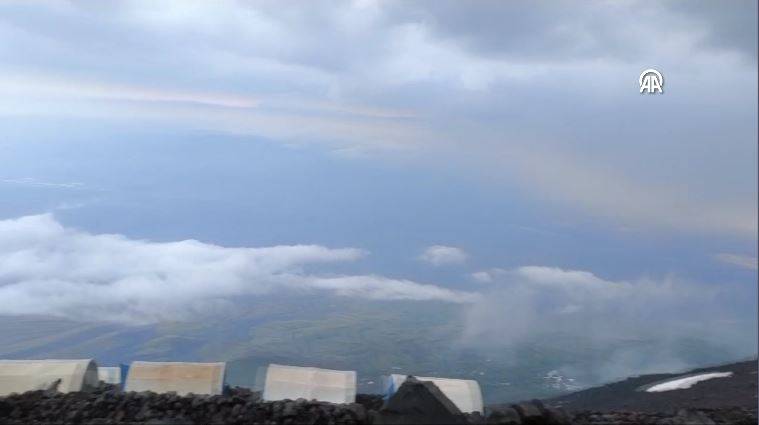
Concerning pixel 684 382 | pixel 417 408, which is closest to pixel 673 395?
pixel 684 382

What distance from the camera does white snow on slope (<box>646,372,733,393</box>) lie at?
1645 centimetres

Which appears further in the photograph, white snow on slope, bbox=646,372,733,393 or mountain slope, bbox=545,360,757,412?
white snow on slope, bbox=646,372,733,393

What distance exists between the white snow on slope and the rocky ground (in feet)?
16.0

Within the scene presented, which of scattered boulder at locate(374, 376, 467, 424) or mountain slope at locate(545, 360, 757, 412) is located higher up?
mountain slope at locate(545, 360, 757, 412)

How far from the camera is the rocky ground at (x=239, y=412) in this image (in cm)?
982

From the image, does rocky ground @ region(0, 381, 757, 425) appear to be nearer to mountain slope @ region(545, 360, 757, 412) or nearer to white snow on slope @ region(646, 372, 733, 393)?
mountain slope @ region(545, 360, 757, 412)

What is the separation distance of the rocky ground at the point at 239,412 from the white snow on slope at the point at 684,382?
4.89 m

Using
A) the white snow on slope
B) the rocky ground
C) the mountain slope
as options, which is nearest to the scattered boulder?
the rocky ground

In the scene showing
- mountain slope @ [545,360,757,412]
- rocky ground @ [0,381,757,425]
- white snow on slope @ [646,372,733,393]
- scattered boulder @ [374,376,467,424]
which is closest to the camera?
scattered boulder @ [374,376,467,424]

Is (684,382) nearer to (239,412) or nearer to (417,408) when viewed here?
(417,408)

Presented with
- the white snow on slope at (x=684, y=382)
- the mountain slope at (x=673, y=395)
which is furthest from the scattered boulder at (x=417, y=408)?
the white snow on slope at (x=684, y=382)

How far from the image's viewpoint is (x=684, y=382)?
1681cm

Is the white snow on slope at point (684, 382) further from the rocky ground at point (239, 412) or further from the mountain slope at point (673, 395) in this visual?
the rocky ground at point (239, 412)

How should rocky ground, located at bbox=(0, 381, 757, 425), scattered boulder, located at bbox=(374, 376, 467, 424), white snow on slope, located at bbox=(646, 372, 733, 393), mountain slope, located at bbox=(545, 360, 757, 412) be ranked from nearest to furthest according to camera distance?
scattered boulder, located at bbox=(374, 376, 467, 424) → rocky ground, located at bbox=(0, 381, 757, 425) → mountain slope, located at bbox=(545, 360, 757, 412) → white snow on slope, located at bbox=(646, 372, 733, 393)
